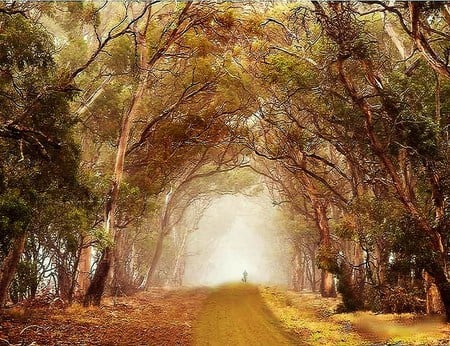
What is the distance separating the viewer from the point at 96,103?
67.2 feet

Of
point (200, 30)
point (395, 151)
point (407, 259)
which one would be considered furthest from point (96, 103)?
point (407, 259)

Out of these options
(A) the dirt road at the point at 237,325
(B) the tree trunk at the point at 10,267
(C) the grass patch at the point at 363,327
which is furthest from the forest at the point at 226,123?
(A) the dirt road at the point at 237,325

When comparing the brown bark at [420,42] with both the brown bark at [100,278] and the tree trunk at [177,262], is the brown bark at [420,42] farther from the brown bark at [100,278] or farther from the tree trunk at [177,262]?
the tree trunk at [177,262]

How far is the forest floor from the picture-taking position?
11.1 m

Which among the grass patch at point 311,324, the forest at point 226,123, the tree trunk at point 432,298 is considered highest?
the forest at point 226,123

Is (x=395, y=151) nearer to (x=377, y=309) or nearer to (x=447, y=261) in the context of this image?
(x=447, y=261)

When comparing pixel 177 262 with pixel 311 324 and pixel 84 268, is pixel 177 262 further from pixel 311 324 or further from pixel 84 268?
pixel 311 324

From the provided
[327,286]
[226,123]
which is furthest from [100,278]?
[327,286]

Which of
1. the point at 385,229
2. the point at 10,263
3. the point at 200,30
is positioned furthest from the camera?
the point at 200,30

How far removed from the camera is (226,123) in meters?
22.6

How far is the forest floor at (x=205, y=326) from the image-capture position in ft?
36.4

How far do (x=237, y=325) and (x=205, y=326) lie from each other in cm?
105

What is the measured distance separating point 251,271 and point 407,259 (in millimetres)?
106509

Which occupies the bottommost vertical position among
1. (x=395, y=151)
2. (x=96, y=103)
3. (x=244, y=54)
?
(x=395, y=151)
